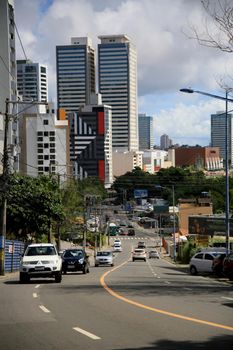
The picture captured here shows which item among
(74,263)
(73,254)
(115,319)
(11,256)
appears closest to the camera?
(115,319)

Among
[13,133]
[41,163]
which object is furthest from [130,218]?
[13,133]

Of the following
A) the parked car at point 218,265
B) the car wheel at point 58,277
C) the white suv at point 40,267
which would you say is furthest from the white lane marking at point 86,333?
the parked car at point 218,265

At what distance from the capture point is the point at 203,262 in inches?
1620

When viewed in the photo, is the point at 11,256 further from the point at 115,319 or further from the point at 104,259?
the point at 115,319

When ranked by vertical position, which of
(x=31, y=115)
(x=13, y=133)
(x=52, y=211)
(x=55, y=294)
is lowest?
(x=55, y=294)

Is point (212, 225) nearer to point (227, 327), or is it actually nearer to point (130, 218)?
point (227, 327)

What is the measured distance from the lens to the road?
35.9ft

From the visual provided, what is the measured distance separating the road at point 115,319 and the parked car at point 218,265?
16001mm

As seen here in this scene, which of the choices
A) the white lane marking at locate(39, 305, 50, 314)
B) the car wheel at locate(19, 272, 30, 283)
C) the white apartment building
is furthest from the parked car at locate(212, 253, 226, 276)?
the white apartment building

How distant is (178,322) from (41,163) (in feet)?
469

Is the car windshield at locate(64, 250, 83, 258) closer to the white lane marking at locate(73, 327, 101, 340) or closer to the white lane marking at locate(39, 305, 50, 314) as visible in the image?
the white lane marking at locate(39, 305, 50, 314)

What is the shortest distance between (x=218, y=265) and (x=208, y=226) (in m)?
49.1

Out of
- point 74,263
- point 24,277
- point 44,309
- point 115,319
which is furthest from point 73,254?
point 115,319

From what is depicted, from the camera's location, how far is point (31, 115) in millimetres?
151000
